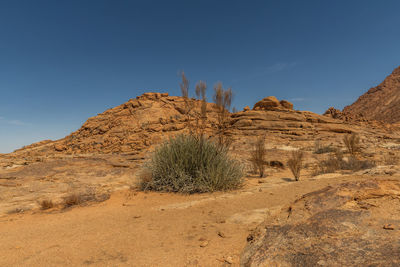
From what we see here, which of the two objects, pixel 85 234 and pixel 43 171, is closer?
pixel 85 234

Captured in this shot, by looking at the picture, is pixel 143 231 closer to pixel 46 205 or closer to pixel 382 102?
pixel 46 205

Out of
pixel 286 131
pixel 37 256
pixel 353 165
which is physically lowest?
pixel 37 256

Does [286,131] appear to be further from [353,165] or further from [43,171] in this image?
[43,171]

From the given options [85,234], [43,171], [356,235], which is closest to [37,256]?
[85,234]

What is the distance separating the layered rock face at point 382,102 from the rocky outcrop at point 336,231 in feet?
164

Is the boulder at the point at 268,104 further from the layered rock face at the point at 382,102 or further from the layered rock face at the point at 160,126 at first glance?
the layered rock face at the point at 382,102

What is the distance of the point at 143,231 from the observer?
277 centimetres

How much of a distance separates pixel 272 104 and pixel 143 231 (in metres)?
23.6

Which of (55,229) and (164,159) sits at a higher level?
(164,159)

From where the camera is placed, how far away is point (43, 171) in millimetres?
7398

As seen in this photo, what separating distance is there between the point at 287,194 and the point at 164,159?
2875 mm

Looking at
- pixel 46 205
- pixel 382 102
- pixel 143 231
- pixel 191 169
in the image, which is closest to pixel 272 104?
pixel 191 169

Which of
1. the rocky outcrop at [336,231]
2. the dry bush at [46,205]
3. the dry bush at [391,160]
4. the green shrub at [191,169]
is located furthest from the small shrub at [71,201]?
the dry bush at [391,160]

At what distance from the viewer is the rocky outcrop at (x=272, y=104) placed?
24328 mm
